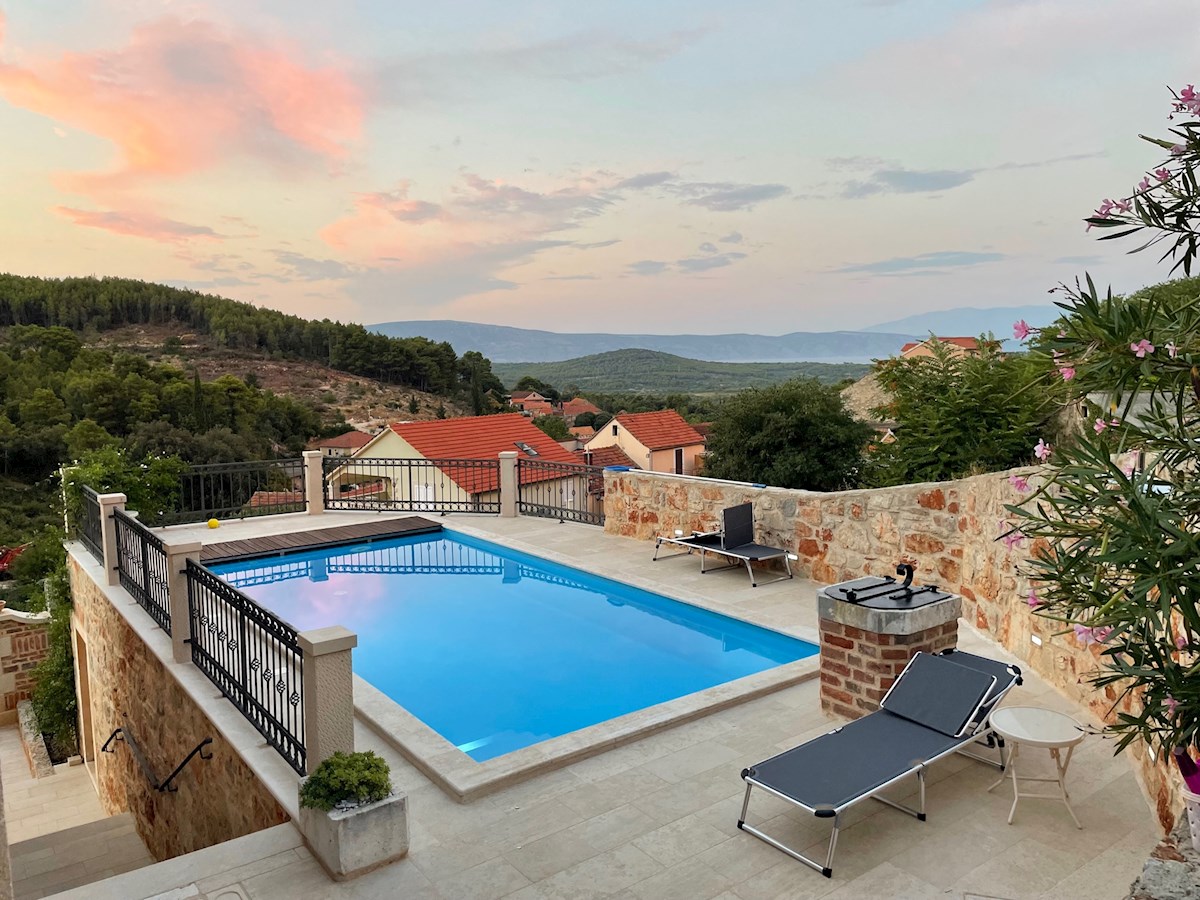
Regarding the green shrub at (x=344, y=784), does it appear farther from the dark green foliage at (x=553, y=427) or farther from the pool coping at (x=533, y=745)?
the dark green foliage at (x=553, y=427)

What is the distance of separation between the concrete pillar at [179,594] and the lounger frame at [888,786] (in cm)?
490

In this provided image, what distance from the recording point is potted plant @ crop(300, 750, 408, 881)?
143 inches

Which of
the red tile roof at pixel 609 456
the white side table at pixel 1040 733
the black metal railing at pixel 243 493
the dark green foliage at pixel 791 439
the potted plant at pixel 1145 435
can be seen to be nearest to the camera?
the potted plant at pixel 1145 435

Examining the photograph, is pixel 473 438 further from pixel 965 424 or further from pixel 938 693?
pixel 938 693

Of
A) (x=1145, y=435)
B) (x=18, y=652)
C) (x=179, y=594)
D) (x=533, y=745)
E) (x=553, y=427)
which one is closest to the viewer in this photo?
(x=1145, y=435)

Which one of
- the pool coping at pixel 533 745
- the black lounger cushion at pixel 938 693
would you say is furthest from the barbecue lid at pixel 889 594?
the pool coping at pixel 533 745

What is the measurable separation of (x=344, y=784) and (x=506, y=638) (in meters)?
4.20

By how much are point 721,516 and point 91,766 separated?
1114 centimetres

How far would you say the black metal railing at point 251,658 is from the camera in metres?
4.52

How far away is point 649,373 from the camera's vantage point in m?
128

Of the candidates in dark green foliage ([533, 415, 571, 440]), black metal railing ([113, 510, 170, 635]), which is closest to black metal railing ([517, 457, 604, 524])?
black metal railing ([113, 510, 170, 635])

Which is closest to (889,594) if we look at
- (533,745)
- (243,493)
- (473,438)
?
(533,745)

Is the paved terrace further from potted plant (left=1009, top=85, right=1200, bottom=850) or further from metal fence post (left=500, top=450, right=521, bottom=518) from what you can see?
metal fence post (left=500, top=450, right=521, bottom=518)

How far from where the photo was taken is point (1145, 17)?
17.6 feet
